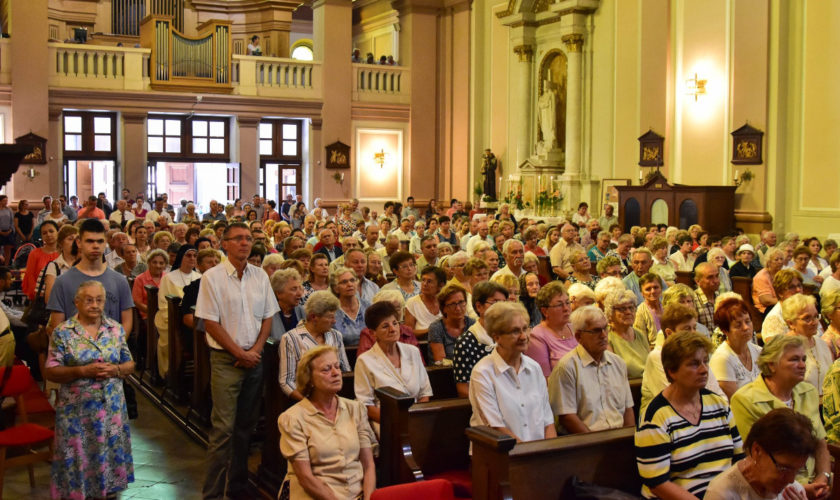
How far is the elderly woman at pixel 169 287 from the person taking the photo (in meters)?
7.67

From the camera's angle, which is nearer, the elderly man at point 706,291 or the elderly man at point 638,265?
the elderly man at point 706,291

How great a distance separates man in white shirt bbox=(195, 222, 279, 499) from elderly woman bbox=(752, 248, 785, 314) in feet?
16.4

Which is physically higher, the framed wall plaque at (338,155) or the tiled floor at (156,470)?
the framed wall plaque at (338,155)

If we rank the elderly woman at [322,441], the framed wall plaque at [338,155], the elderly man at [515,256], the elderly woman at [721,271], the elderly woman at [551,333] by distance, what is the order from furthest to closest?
the framed wall plaque at [338,155] → the elderly woman at [721,271] → the elderly man at [515,256] → the elderly woman at [551,333] → the elderly woman at [322,441]

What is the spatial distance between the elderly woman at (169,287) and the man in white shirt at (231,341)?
2520 millimetres

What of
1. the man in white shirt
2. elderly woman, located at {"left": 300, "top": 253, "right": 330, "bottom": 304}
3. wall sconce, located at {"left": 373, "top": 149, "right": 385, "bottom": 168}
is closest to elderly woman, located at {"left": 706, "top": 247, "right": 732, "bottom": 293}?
elderly woman, located at {"left": 300, "top": 253, "right": 330, "bottom": 304}

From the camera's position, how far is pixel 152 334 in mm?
8203

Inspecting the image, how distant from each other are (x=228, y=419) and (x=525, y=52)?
15.7 m

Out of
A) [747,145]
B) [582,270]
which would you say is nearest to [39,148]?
[747,145]

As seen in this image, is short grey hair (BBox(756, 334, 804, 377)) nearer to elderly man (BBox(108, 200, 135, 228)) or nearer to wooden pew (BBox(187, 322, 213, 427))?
wooden pew (BBox(187, 322, 213, 427))

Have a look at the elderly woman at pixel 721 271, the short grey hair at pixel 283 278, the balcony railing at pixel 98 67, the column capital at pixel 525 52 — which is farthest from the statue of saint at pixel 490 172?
the short grey hair at pixel 283 278

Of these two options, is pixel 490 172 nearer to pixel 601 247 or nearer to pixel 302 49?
pixel 302 49

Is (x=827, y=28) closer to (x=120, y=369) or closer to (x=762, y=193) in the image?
(x=762, y=193)

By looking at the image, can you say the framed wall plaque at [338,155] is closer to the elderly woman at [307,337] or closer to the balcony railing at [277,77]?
the balcony railing at [277,77]
